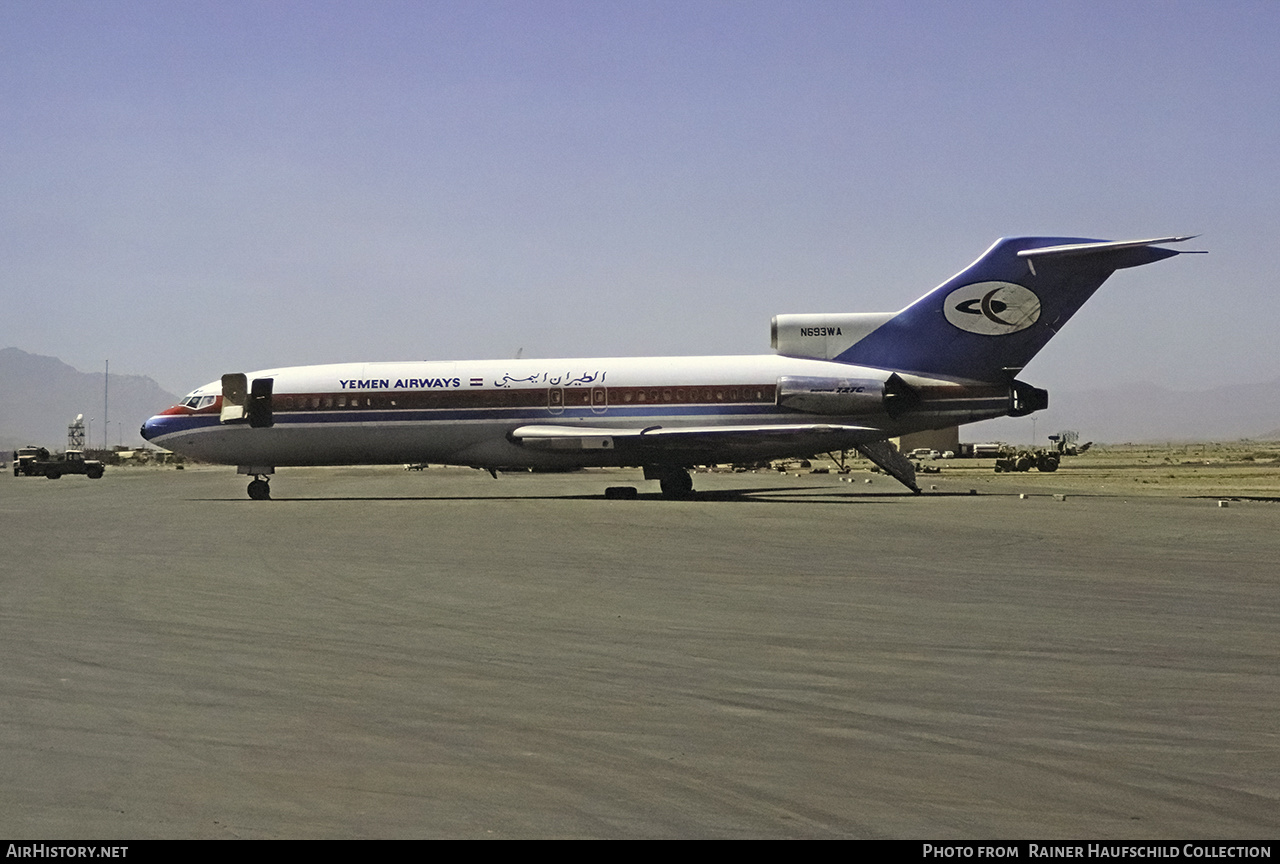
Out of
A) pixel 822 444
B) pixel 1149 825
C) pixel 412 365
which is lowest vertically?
pixel 1149 825

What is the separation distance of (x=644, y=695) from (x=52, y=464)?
7781cm

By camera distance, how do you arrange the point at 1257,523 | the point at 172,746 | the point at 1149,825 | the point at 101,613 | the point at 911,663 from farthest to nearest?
1. the point at 1257,523
2. the point at 101,613
3. the point at 911,663
4. the point at 172,746
5. the point at 1149,825

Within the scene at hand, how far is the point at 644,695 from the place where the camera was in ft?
24.8

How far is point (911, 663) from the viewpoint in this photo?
862 centimetres

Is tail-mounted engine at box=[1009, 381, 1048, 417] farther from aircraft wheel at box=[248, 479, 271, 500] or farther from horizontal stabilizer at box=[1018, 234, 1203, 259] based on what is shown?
aircraft wheel at box=[248, 479, 271, 500]

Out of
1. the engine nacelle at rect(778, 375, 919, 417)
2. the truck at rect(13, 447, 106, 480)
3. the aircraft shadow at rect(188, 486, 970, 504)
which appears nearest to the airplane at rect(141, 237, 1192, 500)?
the engine nacelle at rect(778, 375, 919, 417)

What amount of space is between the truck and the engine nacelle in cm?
5325

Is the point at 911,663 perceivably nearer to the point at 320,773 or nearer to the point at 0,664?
the point at 320,773

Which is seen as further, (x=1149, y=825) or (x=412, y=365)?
(x=412, y=365)

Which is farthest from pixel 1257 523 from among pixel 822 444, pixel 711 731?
pixel 711 731

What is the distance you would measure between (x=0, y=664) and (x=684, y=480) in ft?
99.3

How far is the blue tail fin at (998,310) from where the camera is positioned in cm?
3681

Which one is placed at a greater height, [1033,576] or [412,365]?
[412,365]

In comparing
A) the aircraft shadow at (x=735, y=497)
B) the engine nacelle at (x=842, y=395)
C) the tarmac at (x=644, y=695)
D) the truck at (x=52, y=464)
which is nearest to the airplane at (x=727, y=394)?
the engine nacelle at (x=842, y=395)
